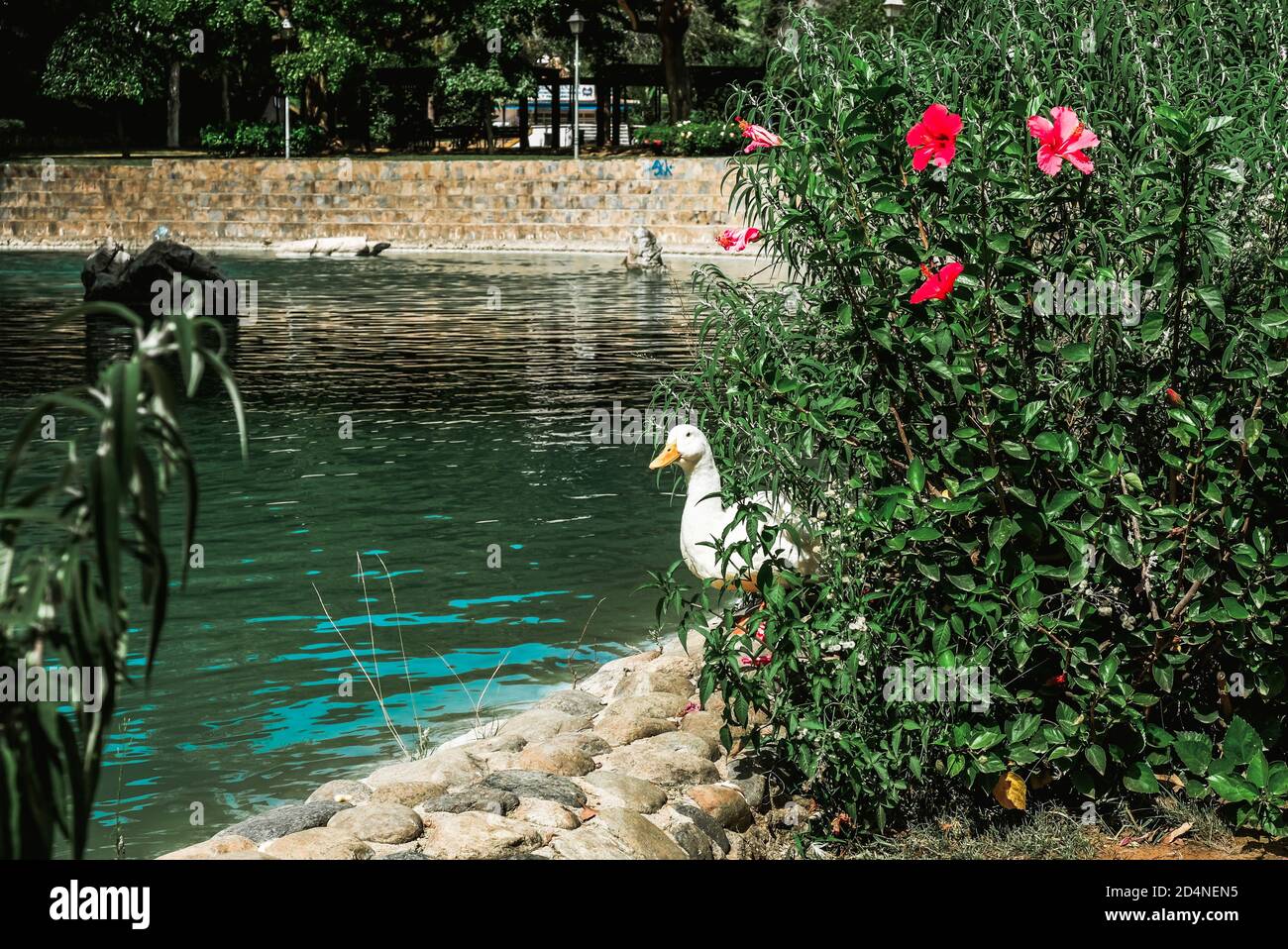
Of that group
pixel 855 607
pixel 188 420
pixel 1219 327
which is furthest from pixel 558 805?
pixel 188 420

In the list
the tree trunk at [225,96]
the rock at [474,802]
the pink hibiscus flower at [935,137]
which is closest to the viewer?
the pink hibiscus flower at [935,137]

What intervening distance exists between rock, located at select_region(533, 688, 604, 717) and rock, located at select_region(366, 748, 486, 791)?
737 mm

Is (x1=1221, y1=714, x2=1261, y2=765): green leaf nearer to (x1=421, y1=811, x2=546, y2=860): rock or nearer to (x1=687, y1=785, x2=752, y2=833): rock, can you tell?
(x1=687, y1=785, x2=752, y2=833): rock

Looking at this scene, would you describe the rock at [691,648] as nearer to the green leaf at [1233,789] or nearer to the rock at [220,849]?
the rock at [220,849]

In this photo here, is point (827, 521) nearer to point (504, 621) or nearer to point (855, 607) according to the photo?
point (855, 607)

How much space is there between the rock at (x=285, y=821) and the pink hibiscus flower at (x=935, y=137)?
2.97 metres

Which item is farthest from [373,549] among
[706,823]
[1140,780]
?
[1140,780]

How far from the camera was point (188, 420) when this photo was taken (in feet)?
51.5

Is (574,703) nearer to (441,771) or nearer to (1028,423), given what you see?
(441,771)

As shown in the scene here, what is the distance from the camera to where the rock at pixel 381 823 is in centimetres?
474

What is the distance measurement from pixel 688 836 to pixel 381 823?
3.35ft

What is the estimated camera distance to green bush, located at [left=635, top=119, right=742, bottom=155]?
41969 millimetres

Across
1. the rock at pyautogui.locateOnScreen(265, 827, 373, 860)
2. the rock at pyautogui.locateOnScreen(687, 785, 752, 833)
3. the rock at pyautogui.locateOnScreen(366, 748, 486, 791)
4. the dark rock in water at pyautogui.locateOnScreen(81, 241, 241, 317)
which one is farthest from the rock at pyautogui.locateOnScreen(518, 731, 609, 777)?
the dark rock in water at pyautogui.locateOnScreen(81, 241, 241, 317)

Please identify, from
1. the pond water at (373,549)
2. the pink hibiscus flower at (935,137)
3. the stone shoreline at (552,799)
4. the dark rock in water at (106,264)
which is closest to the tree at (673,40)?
the dark rock in water at (106,264)
